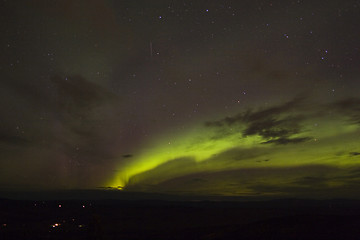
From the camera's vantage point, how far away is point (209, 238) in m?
62.6

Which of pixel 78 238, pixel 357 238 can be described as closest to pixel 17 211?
pixel 78 238

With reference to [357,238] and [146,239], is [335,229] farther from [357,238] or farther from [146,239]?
[146,239]

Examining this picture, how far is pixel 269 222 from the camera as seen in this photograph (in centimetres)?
7338

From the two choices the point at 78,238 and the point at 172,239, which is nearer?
the point at 78,238

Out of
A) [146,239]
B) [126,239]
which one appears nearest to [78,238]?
[126,239]

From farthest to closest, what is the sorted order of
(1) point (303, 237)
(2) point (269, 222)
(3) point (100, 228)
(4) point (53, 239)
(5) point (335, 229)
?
(2) point (269, 222)
(5) point (335, 229)
(1) point (303, 237)
(4) point (53, 239)
(3) point (100, 228)

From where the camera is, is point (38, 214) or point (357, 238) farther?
point (38, 214)

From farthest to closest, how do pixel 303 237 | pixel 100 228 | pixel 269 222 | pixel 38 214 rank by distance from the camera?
1. pixel 38 214
2. pixel 269 222
3. pixel 303 237
4. pixel 100 228

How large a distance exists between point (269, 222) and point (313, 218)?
13.4 m

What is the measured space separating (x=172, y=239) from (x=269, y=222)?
2834cm

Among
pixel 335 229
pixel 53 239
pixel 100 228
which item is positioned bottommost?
pixel 335 229

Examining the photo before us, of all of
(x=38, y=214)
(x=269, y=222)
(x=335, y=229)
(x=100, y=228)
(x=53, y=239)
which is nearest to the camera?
(x=100, y=228)

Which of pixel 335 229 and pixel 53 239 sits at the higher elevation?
pixel 53 239

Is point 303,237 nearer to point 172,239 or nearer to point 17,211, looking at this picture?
point 172,239
